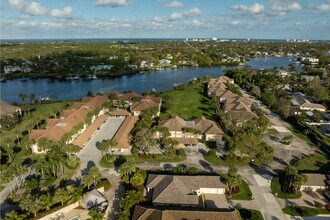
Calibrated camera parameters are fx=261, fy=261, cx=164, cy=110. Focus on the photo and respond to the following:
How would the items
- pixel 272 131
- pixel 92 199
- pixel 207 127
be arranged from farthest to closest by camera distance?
pixel 272 131
pixel 207 127
pixel 92 199

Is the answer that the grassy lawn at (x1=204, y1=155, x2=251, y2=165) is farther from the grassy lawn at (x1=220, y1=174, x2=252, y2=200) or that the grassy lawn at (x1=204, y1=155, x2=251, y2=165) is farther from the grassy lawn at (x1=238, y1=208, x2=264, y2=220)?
the grassy lawn at (x1=238, y1=208, x2=264, y2=220)

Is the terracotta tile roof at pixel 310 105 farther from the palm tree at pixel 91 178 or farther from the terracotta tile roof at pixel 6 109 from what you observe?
the terracotta tile roof at pixel 6 109

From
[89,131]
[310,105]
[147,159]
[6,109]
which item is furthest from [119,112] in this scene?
[310,105]

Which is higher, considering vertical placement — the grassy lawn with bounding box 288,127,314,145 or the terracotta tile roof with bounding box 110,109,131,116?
the terracotta tile roof with bounding box 110,109,131,116

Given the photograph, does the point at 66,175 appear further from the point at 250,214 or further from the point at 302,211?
the point at 302,211

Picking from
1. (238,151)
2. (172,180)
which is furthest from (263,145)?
(172,180)

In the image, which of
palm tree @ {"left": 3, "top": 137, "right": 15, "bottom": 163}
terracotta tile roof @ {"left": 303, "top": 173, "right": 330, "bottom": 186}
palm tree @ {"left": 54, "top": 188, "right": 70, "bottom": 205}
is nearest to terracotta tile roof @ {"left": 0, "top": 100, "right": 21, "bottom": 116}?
palm tree @ {"left": 3, "top": 137, "right": 15, "bottom": 163}

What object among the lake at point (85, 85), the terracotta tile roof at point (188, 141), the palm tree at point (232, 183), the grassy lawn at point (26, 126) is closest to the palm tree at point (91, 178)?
the grassy lawn at point (26, 126)

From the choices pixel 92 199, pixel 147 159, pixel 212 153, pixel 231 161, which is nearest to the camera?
pixel 92 199
